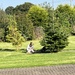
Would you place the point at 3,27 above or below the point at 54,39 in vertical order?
above

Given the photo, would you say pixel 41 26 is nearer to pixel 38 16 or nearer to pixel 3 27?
pixel 38 16

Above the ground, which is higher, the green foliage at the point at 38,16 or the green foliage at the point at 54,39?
the green foliage at the point at 38,16

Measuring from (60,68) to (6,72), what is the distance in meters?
2.58

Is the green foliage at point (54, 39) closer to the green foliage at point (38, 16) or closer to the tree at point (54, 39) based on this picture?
the tree at point (54, 39)

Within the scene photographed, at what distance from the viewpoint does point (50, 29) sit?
918 inches

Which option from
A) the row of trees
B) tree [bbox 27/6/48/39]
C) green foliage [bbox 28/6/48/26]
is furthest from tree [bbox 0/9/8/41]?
green foliage [bbox 28/6/48/26]

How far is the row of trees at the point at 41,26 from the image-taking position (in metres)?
23.2

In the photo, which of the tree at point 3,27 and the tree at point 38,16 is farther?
the tree at point 38,16

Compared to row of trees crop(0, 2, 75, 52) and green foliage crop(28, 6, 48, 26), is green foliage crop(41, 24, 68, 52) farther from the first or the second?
green foliage crop(28, 6, 48, 26)

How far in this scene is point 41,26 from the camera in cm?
4556

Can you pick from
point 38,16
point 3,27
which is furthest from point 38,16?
point 3,27

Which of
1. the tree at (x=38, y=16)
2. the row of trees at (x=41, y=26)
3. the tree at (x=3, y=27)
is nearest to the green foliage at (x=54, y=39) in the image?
the row of trees at (x=41, y=26)

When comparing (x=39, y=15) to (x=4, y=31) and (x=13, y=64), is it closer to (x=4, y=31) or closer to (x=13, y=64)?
(x=4, y=31)

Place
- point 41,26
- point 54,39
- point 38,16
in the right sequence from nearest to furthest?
point 54,39 < point 41,26 < point 38,16
